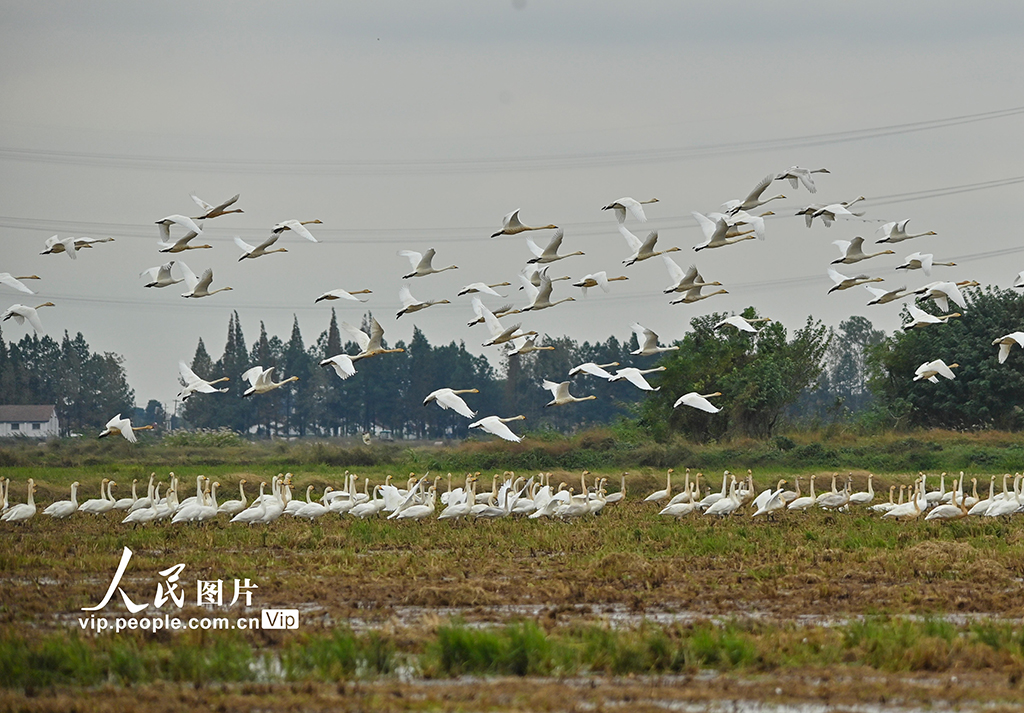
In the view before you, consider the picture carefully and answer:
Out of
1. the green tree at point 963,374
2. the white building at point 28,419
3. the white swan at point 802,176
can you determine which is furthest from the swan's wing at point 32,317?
the white building at point 28,419

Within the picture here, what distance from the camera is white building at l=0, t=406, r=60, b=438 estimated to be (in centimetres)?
10175

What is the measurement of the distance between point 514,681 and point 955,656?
3941mm

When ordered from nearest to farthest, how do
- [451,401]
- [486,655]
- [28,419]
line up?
[486,655] < [451,401] < [28,419]

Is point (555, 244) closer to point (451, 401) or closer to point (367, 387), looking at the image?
point (451, 401)

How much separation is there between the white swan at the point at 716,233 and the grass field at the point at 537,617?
512 cm

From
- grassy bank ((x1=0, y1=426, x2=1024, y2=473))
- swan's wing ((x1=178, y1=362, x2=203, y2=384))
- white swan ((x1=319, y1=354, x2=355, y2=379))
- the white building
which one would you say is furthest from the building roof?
white swan ((x1=319, y1=354, x2=355, y2=379))

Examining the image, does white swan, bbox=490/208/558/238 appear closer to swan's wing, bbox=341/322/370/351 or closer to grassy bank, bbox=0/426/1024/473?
swan's wing, bbox=341/322/370/351

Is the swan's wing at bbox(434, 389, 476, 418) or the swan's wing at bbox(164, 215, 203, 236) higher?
the swan's wing at bbox(164, 215, 203, 236)

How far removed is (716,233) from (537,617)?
38.5 ft

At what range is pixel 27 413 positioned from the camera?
102562 mm

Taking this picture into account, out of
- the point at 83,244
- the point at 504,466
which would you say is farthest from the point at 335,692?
the point at 504,466

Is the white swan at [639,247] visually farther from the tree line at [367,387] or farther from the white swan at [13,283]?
the tree line at [367,387]

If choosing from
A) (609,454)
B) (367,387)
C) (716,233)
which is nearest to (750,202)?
(716,233)

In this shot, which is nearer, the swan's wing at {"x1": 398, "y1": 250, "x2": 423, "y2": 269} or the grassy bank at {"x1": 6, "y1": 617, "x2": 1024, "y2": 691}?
the grassy bank at {"x1": 6, "y1": 617, "x2": 1024, "y2": 691}
